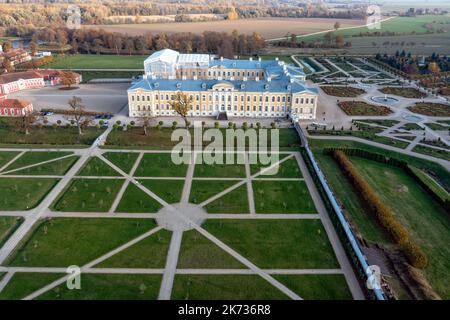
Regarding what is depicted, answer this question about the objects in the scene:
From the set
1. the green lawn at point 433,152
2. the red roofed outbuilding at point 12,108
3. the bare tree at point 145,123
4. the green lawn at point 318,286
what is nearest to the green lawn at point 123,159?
the bare tree at point 145,123

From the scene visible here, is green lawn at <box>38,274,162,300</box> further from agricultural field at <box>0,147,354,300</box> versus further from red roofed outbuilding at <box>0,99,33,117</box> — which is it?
red roofed outbuilding at <box>0,99,33,117</box>

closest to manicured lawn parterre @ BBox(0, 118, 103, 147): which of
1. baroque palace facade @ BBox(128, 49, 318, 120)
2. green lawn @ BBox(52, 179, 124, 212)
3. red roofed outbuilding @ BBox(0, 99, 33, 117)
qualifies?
red roofed outbuilding @ BBox(0, 99, 33, 117)

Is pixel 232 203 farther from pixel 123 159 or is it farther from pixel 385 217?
pixel 123 159

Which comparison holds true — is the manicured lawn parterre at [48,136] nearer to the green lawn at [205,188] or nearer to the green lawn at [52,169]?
the green lawn at [52,169]

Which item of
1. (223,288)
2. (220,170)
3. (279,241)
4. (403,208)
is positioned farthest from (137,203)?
(403,208)
